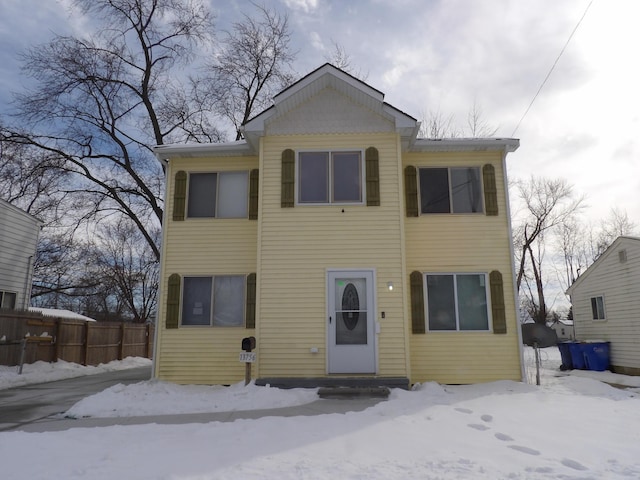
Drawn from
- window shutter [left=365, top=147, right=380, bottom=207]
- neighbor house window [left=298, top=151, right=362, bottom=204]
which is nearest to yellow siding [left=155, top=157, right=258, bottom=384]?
neighbor house window [left=298, top=151, right=362, bottom=204]

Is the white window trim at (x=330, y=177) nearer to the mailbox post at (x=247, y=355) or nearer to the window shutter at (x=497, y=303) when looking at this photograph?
the mailbox post at (x=247, y=355)

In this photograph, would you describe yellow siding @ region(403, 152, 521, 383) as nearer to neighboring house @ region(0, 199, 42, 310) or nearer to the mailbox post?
the mailbox post

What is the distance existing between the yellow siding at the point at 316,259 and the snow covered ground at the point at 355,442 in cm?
106

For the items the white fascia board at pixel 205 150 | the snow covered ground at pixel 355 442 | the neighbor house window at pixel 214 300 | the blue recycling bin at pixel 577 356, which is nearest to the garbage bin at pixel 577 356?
the blue recycling bin at pixel 577 356

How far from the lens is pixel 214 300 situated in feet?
31.9

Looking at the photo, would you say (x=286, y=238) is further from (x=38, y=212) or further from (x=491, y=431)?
(x=38, y=212)

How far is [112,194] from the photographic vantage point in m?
17.6

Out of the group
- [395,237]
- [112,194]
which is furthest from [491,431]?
[112,194]

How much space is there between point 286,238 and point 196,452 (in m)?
5.04

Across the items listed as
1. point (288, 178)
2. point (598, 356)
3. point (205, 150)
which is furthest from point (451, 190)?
point (598, 356)

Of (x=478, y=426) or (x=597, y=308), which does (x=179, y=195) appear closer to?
(x=478, y=426)

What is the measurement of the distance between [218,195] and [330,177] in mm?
2685

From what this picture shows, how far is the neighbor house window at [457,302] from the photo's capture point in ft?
30.9

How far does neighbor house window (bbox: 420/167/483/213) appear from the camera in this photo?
9945 mm
